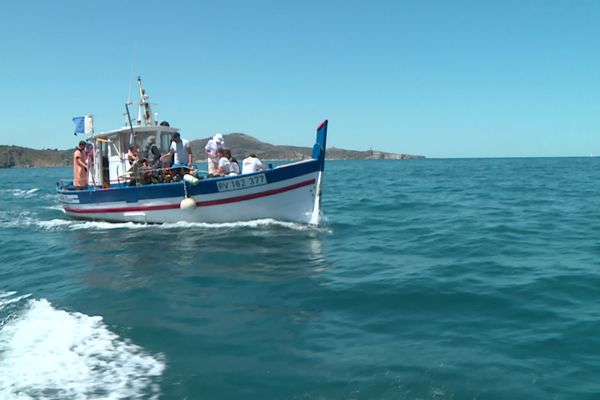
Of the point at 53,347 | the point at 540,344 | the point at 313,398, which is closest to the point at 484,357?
the point at 540,344

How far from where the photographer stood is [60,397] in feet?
15.5

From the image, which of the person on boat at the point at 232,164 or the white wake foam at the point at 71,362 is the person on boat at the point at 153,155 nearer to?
the person on boat at the point at 232,164

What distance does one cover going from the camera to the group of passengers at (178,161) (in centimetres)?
1538

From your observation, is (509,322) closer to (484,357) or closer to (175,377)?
(484,357)

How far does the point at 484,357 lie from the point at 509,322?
1225 millimetres

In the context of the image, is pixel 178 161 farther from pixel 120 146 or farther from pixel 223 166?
pixel 120 146

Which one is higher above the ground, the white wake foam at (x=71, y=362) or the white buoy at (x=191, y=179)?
the white buoy at (x=191, y=179)

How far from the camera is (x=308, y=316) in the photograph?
22.1 feet

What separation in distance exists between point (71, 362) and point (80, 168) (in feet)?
47.7

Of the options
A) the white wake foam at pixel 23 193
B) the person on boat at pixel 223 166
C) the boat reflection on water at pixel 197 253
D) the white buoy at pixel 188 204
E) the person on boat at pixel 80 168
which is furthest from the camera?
the white wake foam at pixel 23 193

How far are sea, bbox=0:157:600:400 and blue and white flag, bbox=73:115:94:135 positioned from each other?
20.8ft

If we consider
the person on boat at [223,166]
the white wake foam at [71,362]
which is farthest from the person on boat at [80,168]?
the white wake foam at [71,362]

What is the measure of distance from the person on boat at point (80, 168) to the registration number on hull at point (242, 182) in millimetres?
7019

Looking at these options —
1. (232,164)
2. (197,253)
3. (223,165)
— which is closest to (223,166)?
(223,165)
